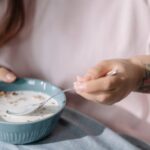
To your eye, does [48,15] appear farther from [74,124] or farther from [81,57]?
[74,124]

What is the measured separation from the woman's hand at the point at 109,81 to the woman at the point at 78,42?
5cm

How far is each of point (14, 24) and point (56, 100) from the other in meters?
0.23

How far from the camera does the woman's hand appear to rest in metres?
0.68

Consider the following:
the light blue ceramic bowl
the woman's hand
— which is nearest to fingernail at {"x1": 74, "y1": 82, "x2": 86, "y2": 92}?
the woman's hand

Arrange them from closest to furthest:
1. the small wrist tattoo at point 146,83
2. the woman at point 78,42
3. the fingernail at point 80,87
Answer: the fingernail at point 80,87
the small wrist tattoo at point 146,83
the woman at point 78,42

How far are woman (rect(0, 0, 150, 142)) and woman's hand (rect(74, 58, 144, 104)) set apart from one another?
0.05 m

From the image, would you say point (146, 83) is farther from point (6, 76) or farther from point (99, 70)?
point (6, 76)

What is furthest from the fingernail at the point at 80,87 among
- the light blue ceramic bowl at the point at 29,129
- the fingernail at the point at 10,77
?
the fingernail at the point at 10,77

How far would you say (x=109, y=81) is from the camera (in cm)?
69

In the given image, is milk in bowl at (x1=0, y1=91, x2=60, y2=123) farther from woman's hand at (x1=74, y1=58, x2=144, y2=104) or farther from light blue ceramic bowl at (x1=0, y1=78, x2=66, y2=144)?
woman's hand at (x1=74, y1=58, x2=144, y2=104)

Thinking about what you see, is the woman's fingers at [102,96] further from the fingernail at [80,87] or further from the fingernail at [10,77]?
Result: the fingernail at [10,77]

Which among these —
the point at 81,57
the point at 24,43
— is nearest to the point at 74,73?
the point at 81,57

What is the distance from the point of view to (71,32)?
0.94 m

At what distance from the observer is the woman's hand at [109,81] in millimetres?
682
